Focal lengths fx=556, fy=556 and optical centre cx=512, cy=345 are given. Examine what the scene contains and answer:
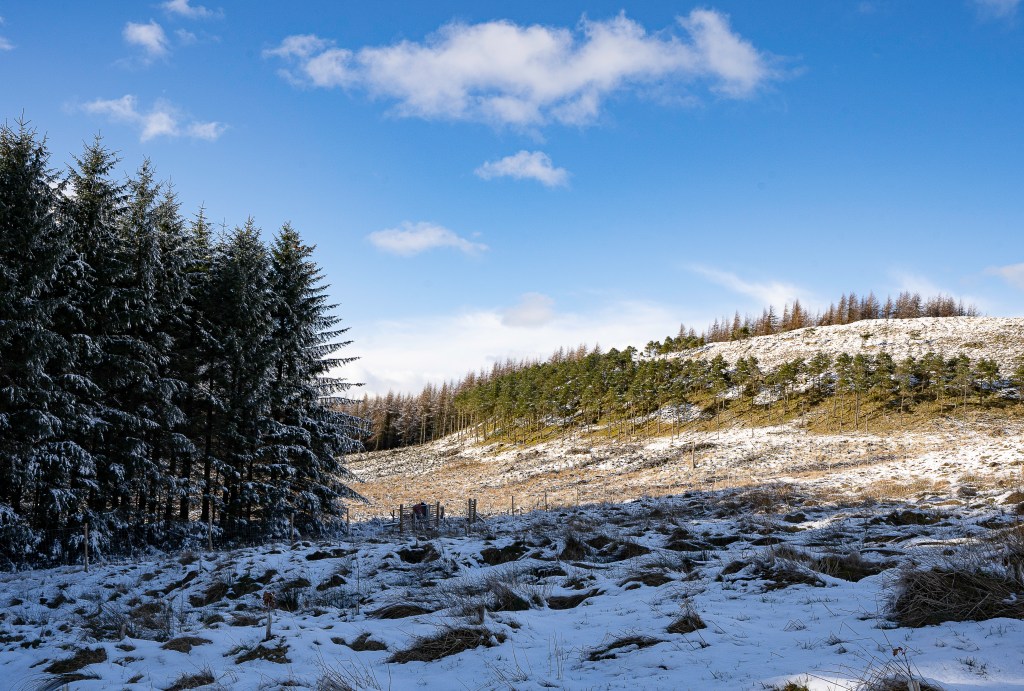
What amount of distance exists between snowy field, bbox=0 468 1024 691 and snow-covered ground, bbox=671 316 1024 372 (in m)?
67.4

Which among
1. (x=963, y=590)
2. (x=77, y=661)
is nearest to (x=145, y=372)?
(x=77, y=661)

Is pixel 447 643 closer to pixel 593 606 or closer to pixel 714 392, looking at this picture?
pixel 593 606

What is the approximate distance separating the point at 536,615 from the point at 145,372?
56.4ft

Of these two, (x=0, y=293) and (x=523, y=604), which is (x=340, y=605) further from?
(x=0, y=293)

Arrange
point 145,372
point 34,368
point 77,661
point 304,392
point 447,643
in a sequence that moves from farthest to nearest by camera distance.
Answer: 1. point 304,392
2. point 145,372
3. point 34,368
4. point 77,661
5. point 447,643

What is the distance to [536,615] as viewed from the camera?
26.4 feet

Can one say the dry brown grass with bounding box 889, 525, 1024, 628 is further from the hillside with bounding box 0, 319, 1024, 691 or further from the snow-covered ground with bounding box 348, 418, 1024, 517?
the snow-covered ground with bounding box 348, 418, 1024, 517

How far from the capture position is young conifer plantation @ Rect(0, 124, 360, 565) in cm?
1628

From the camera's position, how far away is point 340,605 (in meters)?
10.4

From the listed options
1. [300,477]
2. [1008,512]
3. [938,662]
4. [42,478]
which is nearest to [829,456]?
[1008,512]

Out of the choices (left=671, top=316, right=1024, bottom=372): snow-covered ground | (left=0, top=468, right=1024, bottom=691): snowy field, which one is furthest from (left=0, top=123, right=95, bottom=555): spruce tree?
(left=671, top=316, right=1024, bottom=372): snow-covered ground

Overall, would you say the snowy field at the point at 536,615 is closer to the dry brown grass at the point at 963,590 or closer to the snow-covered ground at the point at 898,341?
the dry brown grass at the point at 963,590

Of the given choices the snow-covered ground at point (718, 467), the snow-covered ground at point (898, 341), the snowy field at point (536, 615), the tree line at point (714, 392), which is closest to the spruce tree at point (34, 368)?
the snowy field at point (536, 615)

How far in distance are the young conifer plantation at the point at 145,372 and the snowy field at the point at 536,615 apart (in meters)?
3.47
